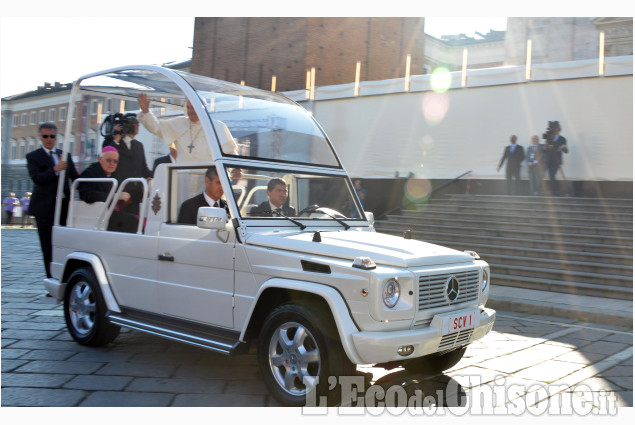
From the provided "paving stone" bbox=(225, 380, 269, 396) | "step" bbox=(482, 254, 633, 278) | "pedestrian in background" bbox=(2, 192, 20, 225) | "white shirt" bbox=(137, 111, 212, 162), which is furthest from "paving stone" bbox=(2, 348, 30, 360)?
"pedestrian in background" bbox=(2, 192, 20, 225)

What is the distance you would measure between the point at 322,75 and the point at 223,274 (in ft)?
86.3

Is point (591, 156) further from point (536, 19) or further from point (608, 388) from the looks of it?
point (536, 19)

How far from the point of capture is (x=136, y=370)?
505cm

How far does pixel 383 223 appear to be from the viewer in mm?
16719

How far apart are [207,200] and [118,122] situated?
2433 millimetres

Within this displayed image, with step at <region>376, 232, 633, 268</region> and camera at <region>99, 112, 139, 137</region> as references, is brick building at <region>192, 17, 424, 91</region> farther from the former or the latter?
camera at <region>99, 112, 139, 137</region>

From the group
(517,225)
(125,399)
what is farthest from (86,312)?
(517,225)

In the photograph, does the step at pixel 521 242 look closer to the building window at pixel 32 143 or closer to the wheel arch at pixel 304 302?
the wheel arch at pixel 304 302

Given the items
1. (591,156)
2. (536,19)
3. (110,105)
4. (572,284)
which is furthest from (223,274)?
(536,19)

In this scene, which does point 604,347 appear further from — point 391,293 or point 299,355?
point 299,355

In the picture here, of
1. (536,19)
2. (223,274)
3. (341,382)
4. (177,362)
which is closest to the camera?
(341,382)

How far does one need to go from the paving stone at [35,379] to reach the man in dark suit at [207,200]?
158 centimetres

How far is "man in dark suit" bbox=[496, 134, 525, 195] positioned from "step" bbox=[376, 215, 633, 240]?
2407mm

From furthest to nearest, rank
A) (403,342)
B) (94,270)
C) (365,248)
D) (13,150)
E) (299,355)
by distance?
(13,150), (94,270), (365,248), (299,355), (403,342)
